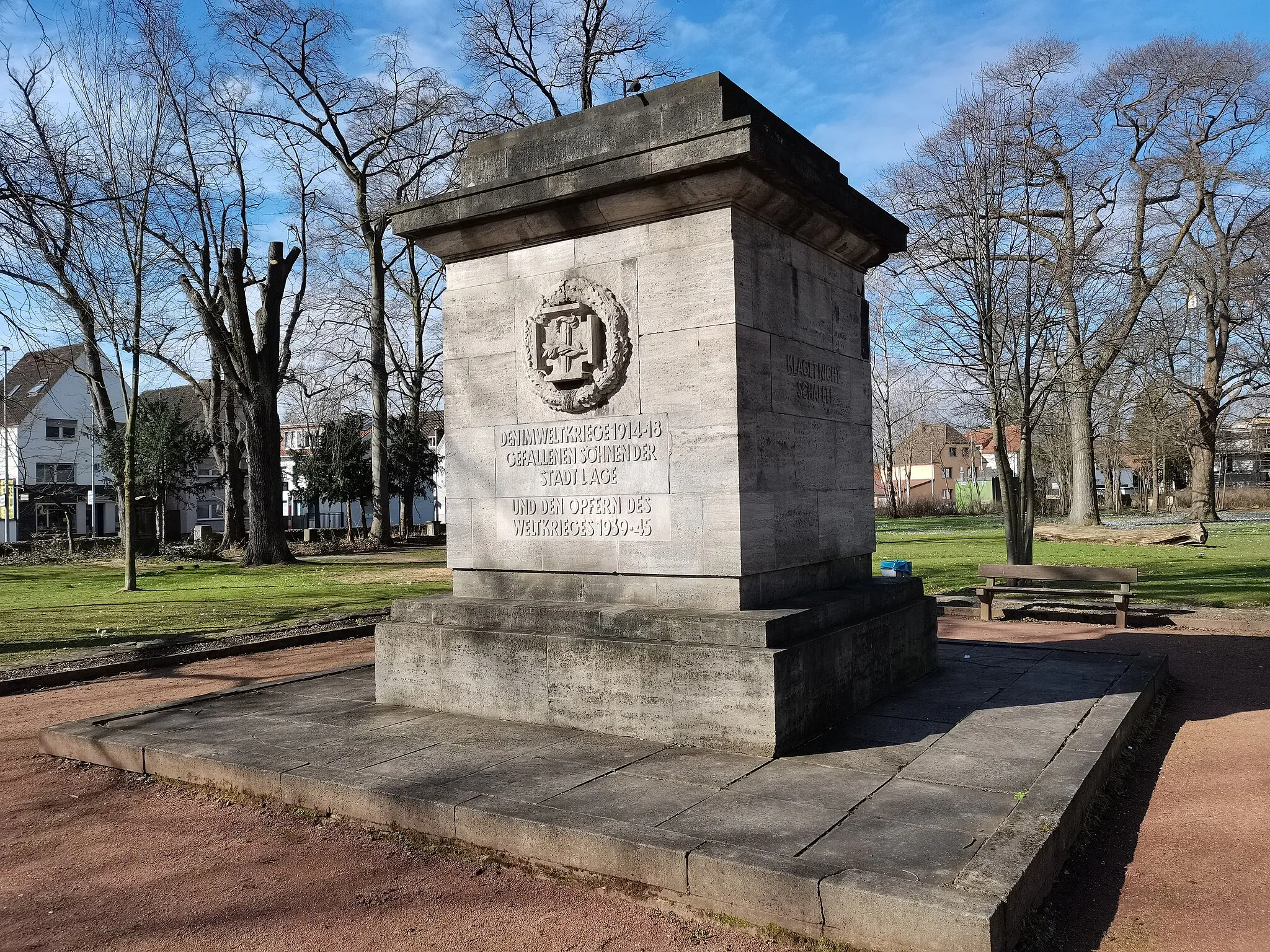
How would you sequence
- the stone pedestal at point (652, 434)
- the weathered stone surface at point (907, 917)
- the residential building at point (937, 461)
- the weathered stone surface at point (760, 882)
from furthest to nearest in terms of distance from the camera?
the residential building at point (937, 461), the stone pedestal at point (652, 434), the weathered stone surface at point (760, 882), the weathered stone surface at point (907, 917)

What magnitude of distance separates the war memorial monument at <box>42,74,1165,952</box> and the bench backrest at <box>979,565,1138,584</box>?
4.97m

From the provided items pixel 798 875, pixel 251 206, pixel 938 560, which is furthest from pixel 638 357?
pixel 251 206

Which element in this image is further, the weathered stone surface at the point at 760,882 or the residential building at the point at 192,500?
the residential building at the point at 192,500

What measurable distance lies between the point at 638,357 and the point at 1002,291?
1355 cm

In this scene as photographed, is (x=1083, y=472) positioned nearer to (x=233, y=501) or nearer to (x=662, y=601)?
(x=233, y=501)

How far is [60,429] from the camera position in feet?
168

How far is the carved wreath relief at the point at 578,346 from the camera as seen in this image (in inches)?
247

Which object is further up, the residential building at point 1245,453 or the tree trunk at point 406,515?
the residential building at point 1245,453

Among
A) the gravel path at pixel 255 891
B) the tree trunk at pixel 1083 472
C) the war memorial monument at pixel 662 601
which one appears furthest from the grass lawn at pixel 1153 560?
the gravel path at pixel 255 891

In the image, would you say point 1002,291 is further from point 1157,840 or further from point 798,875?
point 798,875

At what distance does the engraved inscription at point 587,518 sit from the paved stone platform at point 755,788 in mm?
1337

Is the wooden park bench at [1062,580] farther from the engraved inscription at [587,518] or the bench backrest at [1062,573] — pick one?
the engraved inscription at [587,518]

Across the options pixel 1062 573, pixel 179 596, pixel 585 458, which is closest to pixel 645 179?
pixel 585 458

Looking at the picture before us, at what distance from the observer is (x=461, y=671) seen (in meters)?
6.37
